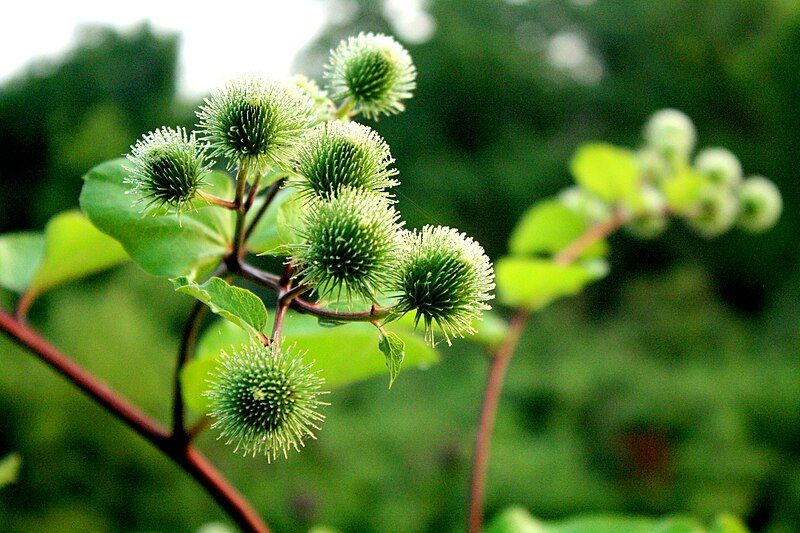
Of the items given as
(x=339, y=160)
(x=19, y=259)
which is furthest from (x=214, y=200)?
(x=19, y=259)

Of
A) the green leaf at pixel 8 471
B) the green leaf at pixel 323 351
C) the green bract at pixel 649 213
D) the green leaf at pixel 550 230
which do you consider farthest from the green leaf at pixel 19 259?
the green bract at pixel 649 213

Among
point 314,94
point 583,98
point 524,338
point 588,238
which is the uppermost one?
point 583,98

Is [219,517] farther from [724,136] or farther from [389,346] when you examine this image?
[724,136]

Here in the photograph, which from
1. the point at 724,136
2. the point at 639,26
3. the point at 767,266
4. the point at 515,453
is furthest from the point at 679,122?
the point at 639,26

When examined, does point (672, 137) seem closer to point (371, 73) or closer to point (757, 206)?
point (757, 206)

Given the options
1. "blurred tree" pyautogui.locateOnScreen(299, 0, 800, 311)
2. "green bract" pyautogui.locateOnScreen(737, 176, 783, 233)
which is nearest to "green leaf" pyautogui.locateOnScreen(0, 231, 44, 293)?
"green bract" pyautogui.locateOnScreen(737, 176, 783, 233)

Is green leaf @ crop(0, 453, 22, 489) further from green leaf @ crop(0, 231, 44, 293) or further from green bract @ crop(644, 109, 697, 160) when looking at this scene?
green bract @ crop(644, 109, 697, 160)

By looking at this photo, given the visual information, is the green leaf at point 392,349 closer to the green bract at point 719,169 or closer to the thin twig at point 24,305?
the thin twig at point 24,305
